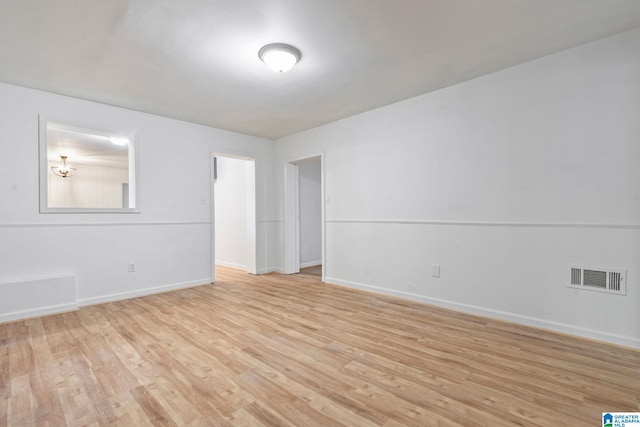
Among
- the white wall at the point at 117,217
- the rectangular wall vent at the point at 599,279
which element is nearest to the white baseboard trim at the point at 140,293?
the white wall at the point at 117,217

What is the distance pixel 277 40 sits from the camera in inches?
97.3

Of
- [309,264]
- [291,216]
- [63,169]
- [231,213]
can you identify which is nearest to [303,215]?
[291,216]

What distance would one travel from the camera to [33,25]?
7.38ft

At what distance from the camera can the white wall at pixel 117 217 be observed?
326 centimetres

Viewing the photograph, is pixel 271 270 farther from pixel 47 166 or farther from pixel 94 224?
pixel 47 166

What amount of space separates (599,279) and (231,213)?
5.96 meters

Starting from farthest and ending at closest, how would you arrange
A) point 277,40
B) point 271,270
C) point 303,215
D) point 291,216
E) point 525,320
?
1. point 303,215
2. point 271,270
3. point 291,216
4. point 525,320
5. point 277,40

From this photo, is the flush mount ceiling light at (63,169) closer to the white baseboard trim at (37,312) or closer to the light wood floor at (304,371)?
the white baseboard trim at (37,312)

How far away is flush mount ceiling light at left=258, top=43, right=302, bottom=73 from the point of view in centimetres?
253

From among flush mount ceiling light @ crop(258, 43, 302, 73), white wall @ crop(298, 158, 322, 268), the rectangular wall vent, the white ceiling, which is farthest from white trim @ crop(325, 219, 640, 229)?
flush mount ceiling light @ crop(258, 43, 302, 73)

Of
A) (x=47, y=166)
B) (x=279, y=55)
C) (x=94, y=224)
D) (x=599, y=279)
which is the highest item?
(x=279, y=55)

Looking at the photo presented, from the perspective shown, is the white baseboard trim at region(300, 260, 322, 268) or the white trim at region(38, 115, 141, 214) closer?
the white trim at region(38, 115, 141, 214)

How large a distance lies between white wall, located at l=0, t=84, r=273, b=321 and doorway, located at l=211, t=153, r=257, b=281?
45 centimetres

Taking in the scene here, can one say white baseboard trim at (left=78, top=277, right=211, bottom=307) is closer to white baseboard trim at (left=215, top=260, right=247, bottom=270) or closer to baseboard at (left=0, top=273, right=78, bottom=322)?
baseboard at (left=0, top=273, right=78, bottom=322)
